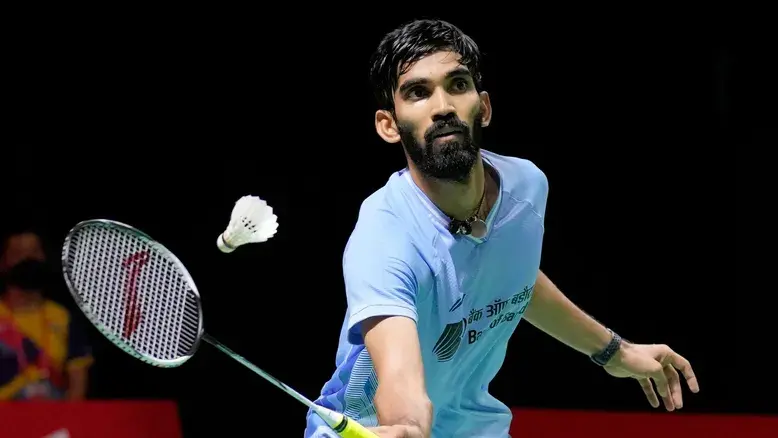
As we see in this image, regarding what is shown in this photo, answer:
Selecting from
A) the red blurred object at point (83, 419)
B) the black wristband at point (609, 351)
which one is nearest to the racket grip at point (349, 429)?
the black wristband at point (609, 351)

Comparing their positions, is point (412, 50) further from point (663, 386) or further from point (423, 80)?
point (663, 386)

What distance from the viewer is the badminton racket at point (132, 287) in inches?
107

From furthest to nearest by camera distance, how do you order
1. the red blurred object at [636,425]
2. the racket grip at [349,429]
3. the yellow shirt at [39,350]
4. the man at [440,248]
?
the yellow shirt at [39,350], the red blurred object at [636,425], the man at [440,248], the racket grip at [349,429]

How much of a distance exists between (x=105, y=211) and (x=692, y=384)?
8.34ft

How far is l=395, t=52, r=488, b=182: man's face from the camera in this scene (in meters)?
2.65

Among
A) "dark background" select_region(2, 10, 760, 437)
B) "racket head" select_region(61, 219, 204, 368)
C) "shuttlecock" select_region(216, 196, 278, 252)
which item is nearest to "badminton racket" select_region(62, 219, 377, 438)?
"racket head" select_region(61, 219, 204, 368)

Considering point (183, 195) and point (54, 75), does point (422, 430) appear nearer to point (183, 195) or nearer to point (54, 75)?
point (183, 195)

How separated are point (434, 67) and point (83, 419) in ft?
6.13

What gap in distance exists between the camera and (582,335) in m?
3.18

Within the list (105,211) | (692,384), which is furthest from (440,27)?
(105,211)

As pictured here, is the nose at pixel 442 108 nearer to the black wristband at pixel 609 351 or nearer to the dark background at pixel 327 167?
the black wristband at pixel 609 351

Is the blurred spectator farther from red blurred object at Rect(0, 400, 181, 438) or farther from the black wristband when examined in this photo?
the black wristband

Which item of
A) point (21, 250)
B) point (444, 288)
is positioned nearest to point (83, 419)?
point (21, 250)

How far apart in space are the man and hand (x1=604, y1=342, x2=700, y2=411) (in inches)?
16.1
